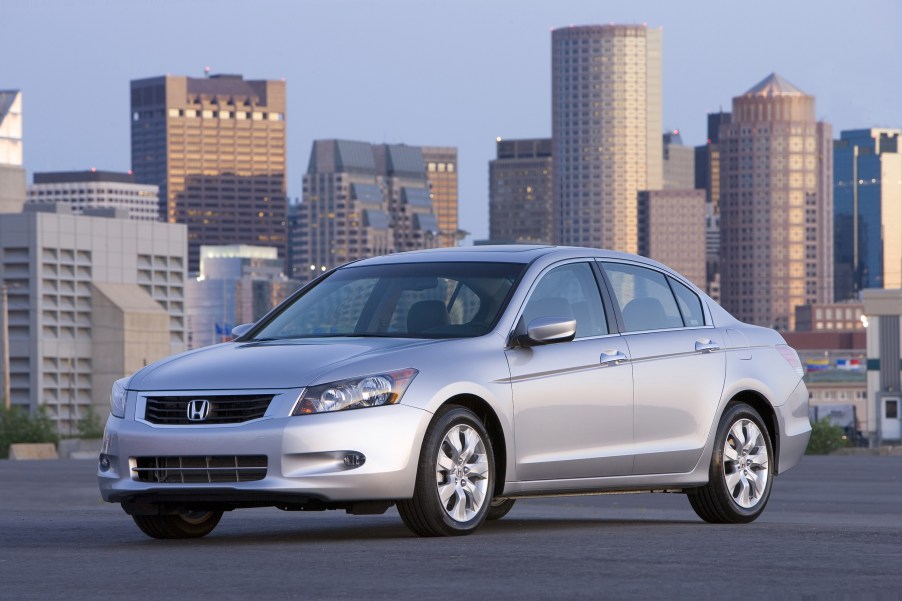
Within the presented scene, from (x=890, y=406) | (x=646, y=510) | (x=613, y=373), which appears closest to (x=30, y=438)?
(x=890, y=406)

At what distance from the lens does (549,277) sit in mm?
11367

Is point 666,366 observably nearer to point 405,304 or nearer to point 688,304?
point 688,304

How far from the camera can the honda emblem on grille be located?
9984 mm

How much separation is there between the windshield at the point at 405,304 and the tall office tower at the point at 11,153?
15641 centimetres

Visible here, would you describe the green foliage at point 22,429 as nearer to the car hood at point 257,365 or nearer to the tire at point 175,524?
the tire at point 175,524

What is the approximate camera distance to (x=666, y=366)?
11.7 m

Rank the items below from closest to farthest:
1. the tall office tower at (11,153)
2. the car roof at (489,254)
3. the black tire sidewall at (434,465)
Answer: the black tire sidewall at (434,465)
the car roof at (489,254)
the tall office tower at (11,153)

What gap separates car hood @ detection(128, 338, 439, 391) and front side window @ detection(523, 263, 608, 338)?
35.9 inches

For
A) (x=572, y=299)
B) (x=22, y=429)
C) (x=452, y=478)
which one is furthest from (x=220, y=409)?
(x=22, y=429)

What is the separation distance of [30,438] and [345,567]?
64.5 m

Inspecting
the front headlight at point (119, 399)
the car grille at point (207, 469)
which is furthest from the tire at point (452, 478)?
the front headlight at point (119, 399)

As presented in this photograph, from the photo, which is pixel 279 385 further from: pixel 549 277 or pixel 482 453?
pixel 549 277

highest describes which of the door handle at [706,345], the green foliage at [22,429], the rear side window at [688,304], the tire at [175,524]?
the rear side window at [688,304]

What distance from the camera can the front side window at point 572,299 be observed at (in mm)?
11164
